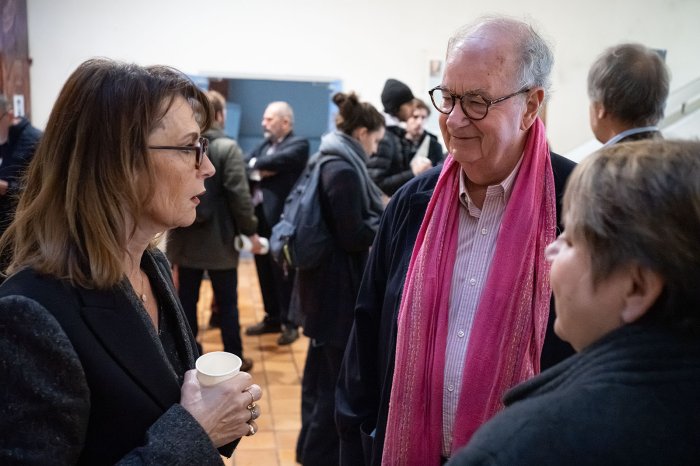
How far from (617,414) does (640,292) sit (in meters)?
0.16

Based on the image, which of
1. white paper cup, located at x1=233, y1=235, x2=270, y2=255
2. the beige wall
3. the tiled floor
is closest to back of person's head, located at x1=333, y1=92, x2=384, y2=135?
white paper cup, located at x1=233, y1=235, x2=270, y2=255

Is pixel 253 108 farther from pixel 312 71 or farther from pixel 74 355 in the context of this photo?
pixel 74 355

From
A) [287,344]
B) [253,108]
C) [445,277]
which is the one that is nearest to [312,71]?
[253,108]

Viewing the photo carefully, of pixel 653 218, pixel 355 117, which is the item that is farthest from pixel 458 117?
pixel 355 117

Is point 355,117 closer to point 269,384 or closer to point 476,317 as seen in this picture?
point 269,384

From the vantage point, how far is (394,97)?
4.63 meters

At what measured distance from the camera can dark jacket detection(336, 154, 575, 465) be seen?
1.65 metres

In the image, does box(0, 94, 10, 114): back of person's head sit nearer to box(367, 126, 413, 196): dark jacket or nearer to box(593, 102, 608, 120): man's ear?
box(367, 126, 413, 196): dark jacket

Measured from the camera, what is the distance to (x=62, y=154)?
1.21 m

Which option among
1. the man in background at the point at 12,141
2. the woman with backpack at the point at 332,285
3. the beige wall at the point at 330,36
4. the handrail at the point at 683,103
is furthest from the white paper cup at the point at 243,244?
the handrail at the point at 683,103

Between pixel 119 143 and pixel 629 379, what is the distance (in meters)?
0.97

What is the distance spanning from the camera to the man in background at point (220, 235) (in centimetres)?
384

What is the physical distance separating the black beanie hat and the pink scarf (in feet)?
10.2

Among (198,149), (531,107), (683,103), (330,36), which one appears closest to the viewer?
(198,149)
